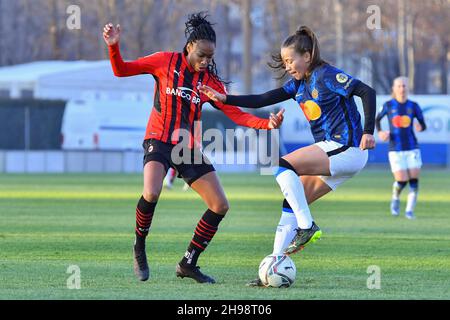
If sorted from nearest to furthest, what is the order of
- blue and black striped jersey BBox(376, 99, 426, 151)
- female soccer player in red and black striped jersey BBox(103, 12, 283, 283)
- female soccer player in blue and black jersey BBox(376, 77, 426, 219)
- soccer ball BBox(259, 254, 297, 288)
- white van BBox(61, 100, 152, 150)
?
soccer ball BBox(259, 254, 297, 288) < female soccer player in red and black striped jersey BBox(103, 12, 283, 283) < female soccer player in blue and black jersey BBox(376, 77, 426, 219) < blue and black striped jersey BBox(376, 99, 426, 151) < white van BBox(61, 100, 152, 150)

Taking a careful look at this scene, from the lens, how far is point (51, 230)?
15156mm

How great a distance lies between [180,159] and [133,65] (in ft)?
2.88

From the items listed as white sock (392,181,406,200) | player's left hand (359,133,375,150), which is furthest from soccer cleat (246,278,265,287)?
white sock (392,181,406,200)

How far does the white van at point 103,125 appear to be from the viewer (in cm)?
4106

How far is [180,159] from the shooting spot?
989cm

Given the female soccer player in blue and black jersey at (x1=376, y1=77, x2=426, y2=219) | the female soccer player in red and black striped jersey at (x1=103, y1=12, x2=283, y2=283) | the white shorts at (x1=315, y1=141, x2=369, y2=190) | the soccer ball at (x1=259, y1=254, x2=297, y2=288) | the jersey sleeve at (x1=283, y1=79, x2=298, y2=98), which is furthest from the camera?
the female soccer player in blue and black jersey at (x1=376, y1=77, x2=426, y2=219)

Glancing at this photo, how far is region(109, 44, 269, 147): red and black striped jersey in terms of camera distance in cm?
988

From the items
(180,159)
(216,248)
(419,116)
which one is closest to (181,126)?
(180,159)

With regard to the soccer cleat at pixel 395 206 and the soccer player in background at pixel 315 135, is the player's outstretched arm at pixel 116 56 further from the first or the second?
the soccer cleat at pixel 395 206

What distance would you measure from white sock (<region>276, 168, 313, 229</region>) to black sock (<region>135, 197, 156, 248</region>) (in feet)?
3.61

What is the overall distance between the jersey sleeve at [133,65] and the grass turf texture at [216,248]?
1.73 metres

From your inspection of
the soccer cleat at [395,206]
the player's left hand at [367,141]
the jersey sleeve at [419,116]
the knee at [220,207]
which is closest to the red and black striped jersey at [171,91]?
the knee at [220,207]

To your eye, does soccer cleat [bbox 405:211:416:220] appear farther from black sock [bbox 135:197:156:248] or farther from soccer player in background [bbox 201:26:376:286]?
black sock [bbox 135:197:156:248]

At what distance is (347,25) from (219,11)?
49.9 ft
